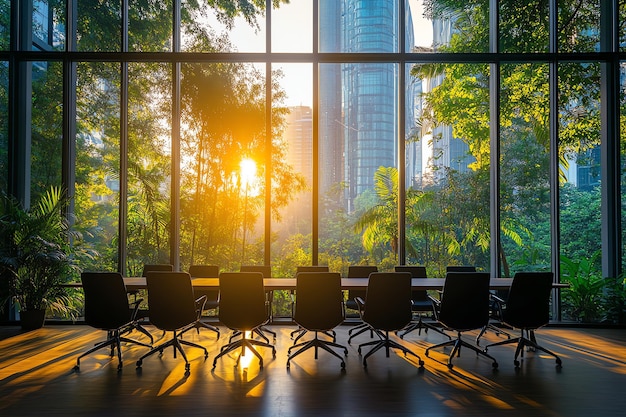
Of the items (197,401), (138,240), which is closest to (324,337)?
(197,401)

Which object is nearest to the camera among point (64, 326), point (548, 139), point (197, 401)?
point (197, 401)

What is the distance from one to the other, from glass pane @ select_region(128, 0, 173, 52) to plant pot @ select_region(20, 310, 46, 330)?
4.32 m

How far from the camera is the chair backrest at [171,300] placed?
14.1 feet

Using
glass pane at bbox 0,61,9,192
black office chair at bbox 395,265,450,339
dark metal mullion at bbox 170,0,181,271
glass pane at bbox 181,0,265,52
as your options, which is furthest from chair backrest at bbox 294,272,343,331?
glass pane at bbox 0,61,9,192

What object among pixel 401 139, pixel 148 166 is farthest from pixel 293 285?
pixel 148 166

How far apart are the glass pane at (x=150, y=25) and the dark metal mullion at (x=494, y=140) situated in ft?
17.2

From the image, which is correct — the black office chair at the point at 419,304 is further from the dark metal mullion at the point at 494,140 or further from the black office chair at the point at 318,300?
the dark metal mullion at the point at 494,140

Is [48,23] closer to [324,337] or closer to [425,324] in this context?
[324,337]

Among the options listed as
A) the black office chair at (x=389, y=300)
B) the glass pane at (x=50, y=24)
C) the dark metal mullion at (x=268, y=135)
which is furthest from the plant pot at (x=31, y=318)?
the black office chair at (x=389, y=300)

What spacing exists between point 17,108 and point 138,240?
283 cm

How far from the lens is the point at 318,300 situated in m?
4.31

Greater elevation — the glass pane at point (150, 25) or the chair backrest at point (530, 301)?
the glass pane at point (150, 25)

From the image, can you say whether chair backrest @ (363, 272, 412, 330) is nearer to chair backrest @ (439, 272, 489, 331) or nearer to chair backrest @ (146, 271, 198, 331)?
chair backrest @ (439, 272, 489, 331)

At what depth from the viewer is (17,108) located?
→ 6.66 metres
